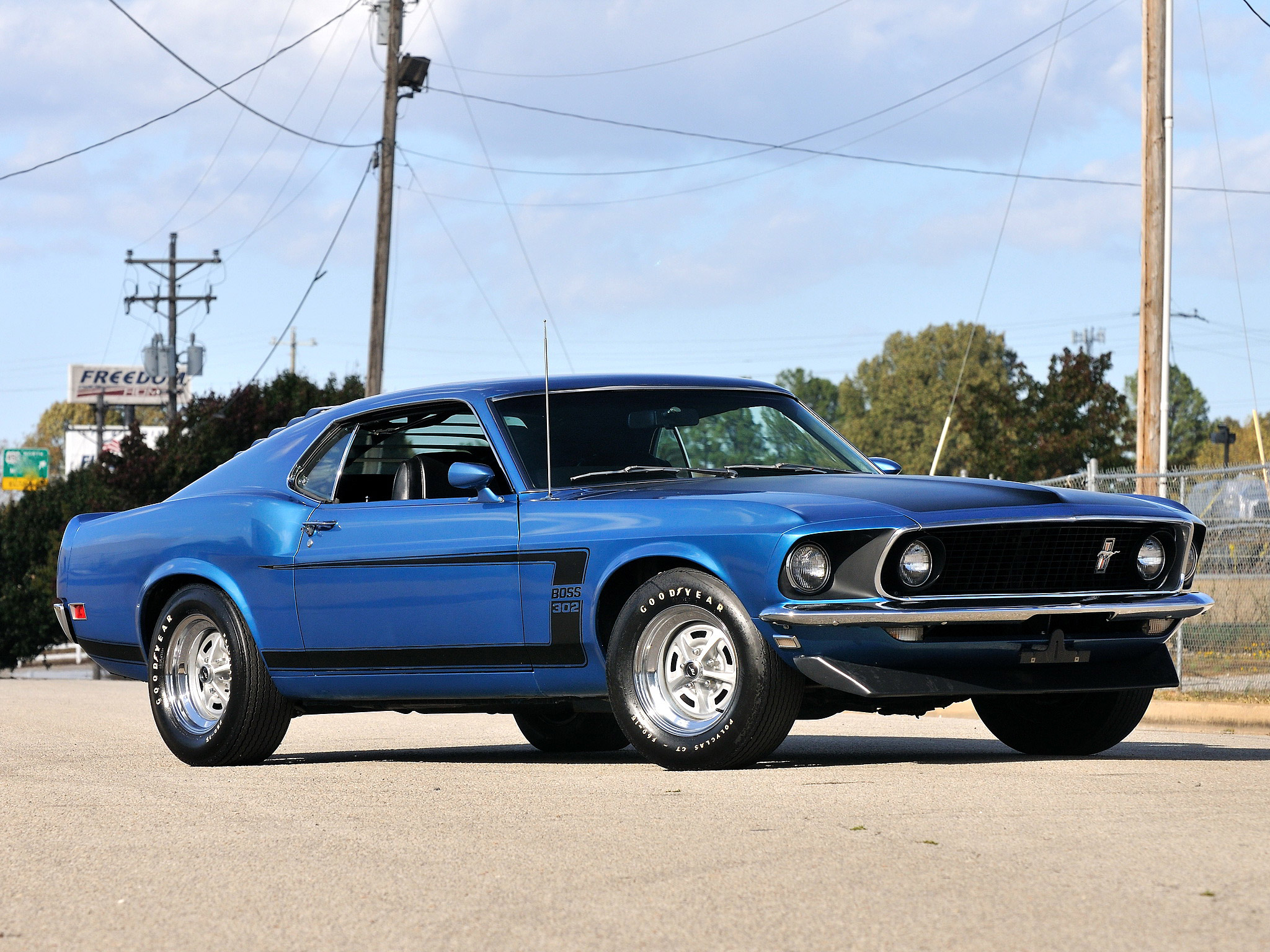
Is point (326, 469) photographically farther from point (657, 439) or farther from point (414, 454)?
point (657, 439)

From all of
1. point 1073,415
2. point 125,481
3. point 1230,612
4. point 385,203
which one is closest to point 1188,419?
point 1073,415

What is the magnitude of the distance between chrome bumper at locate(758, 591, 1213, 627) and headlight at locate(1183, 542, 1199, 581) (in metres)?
0.41

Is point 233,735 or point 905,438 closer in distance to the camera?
point 233,735

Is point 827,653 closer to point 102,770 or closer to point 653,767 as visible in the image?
point 653,767

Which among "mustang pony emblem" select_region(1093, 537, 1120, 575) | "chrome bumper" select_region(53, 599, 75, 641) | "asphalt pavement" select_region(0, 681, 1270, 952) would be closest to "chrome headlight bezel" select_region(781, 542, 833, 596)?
"asphalt pavement" select_region(0, 681, 1270, 952)

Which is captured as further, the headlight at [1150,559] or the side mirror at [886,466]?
the side mirror at [886,466]

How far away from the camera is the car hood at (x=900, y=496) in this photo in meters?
6.57

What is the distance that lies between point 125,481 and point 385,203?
60.7 feet

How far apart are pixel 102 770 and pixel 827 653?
133 inches

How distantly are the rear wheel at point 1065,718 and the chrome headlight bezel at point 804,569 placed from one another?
4.70 ft

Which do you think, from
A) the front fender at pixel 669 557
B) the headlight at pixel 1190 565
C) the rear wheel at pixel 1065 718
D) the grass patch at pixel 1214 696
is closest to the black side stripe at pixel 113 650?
the front fender at pixel 669 557

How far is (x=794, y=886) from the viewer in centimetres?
439

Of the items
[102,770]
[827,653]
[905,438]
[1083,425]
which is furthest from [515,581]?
[905,438]

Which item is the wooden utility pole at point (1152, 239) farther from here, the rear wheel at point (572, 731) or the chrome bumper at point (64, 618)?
the chrome bumper at point (64, 618)
